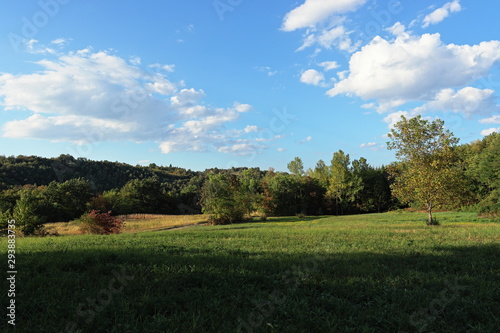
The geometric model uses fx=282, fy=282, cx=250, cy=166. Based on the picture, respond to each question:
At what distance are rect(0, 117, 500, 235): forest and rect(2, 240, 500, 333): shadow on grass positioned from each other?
2021cm

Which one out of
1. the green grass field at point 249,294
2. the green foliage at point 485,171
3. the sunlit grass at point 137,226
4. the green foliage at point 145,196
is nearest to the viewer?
the green grass field at point 249,294

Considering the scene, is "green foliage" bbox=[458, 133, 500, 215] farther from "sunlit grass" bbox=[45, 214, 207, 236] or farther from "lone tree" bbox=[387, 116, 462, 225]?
"sunlit grass" bbox=[45, 214, 207, 236]

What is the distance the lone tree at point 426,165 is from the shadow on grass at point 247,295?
19074mm

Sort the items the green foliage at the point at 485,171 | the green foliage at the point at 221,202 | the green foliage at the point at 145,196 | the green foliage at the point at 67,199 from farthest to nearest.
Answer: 1. the green foliage at the point at 145,196
2. the green foliage at the point at 67,199
3. the green foliage at the point at 485,171
4. the green foliage at the point at 221,202

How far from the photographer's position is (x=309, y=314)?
5.28m

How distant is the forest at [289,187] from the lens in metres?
27.1

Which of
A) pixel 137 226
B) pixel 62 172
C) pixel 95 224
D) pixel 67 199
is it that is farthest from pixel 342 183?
pixel 62 172

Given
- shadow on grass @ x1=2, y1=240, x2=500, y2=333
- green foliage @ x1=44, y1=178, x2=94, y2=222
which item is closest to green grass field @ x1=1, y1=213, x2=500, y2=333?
shadow on grass @ x1=2, y1=240, x2=500, y2=333

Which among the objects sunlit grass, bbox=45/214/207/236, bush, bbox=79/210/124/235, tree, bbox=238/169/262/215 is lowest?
sunlit grass, bbox=45/214/207/236

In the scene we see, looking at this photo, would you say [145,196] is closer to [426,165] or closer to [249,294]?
[426,165]

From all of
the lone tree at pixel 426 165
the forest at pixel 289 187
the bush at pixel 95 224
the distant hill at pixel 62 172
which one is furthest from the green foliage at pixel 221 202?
the distant hill at pixel 62 172

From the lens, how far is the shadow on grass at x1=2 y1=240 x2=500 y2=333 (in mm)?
4906

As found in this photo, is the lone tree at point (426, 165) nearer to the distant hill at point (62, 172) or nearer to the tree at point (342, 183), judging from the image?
the tree at point (342, 183)

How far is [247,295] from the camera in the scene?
6.20m
